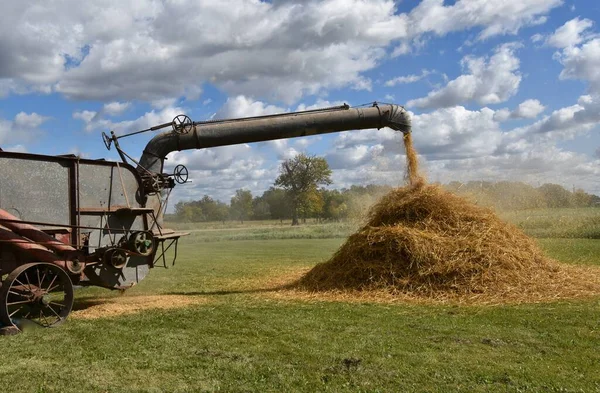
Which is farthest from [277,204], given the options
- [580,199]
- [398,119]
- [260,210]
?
[398,119]

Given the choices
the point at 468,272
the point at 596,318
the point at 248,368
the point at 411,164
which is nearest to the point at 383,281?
the point at 468,272

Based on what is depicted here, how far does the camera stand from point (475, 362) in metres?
5.28

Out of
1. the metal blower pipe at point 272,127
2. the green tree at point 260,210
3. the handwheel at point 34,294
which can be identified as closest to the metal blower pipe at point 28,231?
the handwheel at point 34,294

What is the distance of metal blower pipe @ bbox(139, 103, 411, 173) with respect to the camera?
10.1m

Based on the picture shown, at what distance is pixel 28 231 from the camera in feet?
24.8

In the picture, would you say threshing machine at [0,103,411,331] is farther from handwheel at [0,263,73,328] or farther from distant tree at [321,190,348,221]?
distant tree at [321,190,348,221]

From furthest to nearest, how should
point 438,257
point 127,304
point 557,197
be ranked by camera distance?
point 557,197
point 438,257
point 127,304

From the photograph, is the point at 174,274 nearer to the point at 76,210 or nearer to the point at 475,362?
the point at 76,210

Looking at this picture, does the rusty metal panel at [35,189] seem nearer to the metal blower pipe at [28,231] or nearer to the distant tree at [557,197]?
the metal blower pipe at [28,231]

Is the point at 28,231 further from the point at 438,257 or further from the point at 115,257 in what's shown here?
the point at 438,257

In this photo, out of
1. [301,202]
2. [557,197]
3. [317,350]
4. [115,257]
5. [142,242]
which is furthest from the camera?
[301,202]

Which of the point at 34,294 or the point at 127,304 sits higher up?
the point at 34,294

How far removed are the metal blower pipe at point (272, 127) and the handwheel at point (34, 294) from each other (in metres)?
2.93

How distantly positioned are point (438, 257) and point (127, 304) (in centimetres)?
562
